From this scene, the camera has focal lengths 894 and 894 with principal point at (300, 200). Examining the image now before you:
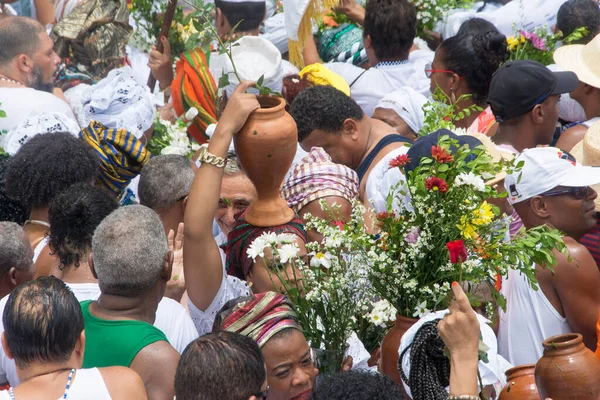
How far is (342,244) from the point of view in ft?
11.4

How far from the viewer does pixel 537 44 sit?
20.5 feet

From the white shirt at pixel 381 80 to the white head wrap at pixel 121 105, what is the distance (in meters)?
1.56

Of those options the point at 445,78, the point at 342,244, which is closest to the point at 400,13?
the point at 445,78

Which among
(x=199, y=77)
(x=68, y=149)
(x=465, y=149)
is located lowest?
(x=199, y=77)

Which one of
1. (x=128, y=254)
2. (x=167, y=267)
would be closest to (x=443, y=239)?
(x=167, y=267)

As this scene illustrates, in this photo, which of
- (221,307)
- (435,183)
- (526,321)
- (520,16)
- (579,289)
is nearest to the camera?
(435,183)

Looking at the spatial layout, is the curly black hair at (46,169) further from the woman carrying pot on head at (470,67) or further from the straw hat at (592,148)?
the straw hat at (592,148)

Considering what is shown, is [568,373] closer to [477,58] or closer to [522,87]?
[522,87]

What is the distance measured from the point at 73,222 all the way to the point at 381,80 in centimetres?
312

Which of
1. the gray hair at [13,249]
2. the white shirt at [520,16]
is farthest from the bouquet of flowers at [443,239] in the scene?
the white shirt at [520,16]

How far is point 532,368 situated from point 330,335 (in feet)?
2.54

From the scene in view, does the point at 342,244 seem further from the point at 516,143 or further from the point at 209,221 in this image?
the point at 516,143

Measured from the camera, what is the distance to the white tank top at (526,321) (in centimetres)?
395

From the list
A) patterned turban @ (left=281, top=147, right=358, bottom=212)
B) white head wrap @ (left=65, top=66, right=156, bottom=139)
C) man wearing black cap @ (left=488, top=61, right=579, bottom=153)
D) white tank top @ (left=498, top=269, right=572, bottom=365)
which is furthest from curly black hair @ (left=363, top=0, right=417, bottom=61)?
white tank top @ (left=498, top=269, right=572, bottom=365)
